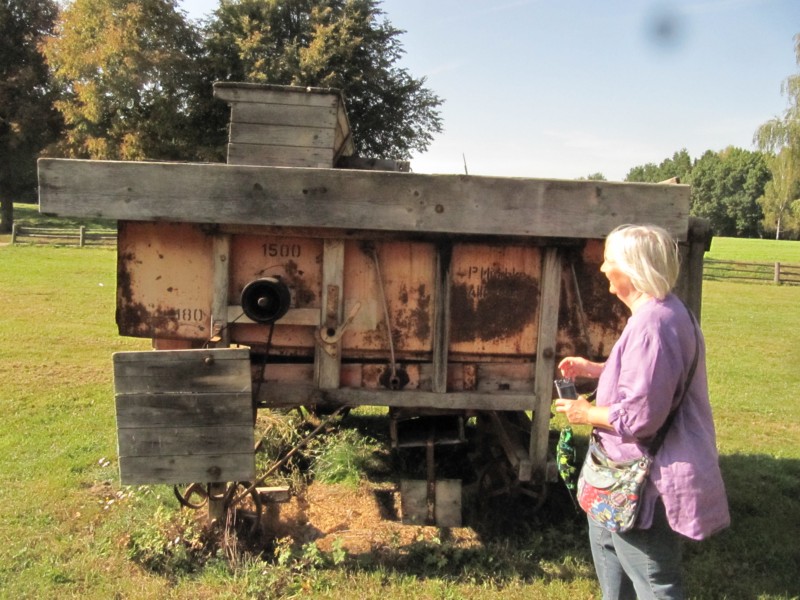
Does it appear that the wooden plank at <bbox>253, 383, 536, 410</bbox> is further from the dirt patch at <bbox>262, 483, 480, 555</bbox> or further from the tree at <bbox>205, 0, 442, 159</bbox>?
the tree at <bbox>205, 0, 442, 159</bbox>

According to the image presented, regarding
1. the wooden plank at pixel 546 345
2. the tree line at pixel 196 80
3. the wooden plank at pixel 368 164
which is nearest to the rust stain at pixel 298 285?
the wooden plank at pixel 368 164

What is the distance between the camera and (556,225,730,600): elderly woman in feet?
7.41

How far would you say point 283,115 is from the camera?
11.7ft

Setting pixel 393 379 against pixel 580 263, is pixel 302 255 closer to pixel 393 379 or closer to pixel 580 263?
pixel 393 379

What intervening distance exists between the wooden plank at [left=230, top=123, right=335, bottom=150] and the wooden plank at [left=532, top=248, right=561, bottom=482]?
132 centimetres

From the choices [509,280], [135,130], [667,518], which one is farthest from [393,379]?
[135,130]

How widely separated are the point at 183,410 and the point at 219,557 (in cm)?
85

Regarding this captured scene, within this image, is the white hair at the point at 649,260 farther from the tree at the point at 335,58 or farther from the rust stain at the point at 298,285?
the tree at the point at 335,58

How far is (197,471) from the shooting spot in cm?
331

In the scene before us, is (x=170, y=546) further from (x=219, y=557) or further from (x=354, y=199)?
(x=354, y=199)

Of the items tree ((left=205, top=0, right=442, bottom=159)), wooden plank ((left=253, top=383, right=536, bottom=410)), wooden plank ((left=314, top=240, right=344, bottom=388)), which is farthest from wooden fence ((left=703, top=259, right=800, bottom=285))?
wooden plank ((left=314, top=240, right=344, bottom=388))

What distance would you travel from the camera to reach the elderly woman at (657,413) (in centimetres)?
226

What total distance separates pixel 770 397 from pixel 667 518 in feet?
22.6

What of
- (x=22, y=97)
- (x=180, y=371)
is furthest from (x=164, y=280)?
(x=22, y=97)
